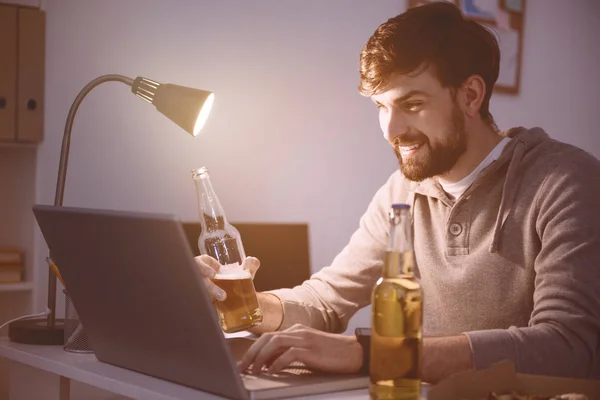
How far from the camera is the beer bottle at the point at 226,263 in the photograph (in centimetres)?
126

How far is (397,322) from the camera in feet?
3.03

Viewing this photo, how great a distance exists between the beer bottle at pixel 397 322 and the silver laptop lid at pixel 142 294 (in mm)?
165

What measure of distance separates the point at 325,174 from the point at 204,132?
0.53 metres

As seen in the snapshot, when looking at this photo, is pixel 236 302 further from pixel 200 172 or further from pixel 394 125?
pixel 394 125

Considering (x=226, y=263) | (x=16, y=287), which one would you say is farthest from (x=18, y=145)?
(x=226, y=263)

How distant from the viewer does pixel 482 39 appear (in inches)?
67.6

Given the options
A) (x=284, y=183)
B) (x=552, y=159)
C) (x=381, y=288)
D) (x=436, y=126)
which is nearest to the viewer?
(x=381, y=288)

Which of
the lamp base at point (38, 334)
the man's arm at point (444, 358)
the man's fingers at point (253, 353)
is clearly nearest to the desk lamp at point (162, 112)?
the lamp base at point (38, 334)

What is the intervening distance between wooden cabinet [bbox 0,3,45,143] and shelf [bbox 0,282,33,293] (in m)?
0.42

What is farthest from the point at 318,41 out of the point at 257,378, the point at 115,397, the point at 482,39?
the point at 257,378

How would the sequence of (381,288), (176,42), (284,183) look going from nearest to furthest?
(381,288)
(176,42)
(284,183)

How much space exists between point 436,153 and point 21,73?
51.1 inches

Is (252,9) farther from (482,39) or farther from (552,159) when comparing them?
(552,159)

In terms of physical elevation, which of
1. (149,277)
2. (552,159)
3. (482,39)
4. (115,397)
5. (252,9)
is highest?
(252,9)
